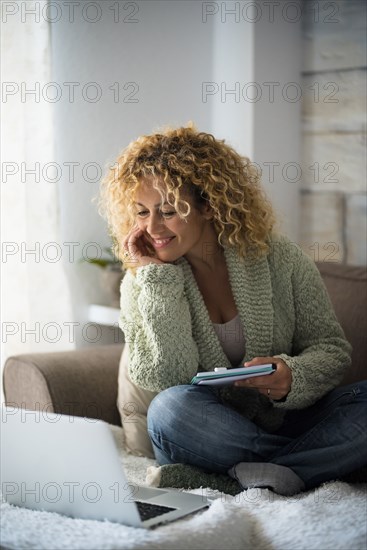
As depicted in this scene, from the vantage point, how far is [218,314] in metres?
2.20

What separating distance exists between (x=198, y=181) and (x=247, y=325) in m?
0.37

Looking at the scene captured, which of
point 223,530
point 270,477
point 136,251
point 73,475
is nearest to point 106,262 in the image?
point 136,251

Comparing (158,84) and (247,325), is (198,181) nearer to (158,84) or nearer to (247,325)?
(247,325)

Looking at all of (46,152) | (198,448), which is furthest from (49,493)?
(46,152)

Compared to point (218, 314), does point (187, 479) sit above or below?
below

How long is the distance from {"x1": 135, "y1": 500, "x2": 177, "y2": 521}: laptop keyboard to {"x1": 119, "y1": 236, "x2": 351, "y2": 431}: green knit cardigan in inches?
Answer: 18.4

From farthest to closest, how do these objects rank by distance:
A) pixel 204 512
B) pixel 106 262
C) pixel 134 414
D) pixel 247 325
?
1. pixel 106 262
2. pixel 134 414
3. pixel 247 325
4. pixel 204 512

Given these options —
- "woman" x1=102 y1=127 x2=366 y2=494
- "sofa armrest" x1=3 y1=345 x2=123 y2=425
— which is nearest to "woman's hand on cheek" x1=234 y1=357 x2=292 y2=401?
"woman" x1=102 y1=127 x2=366 y2=494

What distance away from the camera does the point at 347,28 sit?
2.78 m

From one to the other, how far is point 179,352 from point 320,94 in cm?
120

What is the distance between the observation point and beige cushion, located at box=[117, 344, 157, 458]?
225cm

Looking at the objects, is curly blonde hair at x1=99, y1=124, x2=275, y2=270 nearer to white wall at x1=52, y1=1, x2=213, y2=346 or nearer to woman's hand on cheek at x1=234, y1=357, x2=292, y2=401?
woman's hand on cheek at x1=234, y1=357, x2=292, y2=401

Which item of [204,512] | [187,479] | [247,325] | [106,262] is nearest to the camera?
[204,512]

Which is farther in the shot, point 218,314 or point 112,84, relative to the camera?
point 112,84
